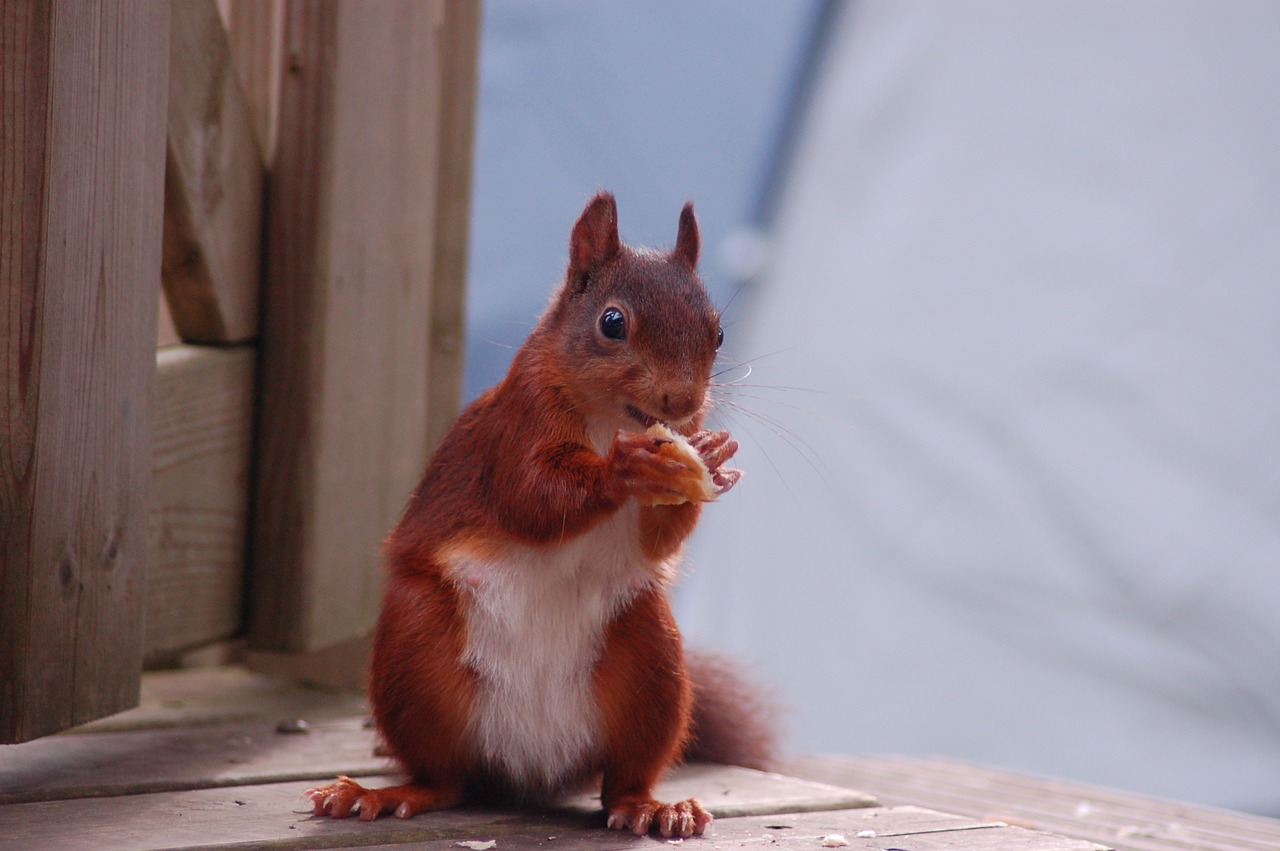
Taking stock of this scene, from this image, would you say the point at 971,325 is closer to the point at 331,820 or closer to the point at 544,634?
the point at 544,634

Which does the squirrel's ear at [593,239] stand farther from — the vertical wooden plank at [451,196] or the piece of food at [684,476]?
the vertical wooden plank at [451,196]

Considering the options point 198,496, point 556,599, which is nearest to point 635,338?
point 556,599

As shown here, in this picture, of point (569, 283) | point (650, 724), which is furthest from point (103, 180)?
point (650, 724)

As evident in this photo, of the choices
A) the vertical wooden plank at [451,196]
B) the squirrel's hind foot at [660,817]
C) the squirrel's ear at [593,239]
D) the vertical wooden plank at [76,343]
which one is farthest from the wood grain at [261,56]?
the squirrel's hind foot at [660,817]

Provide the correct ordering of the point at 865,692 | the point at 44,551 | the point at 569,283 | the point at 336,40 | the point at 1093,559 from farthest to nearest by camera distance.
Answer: the point at 865,692
the point at 1093,559
the point at 336,40
the point at 569,283
the point at 44,551

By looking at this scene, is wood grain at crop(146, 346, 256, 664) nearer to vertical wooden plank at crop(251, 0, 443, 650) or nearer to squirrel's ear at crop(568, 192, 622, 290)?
vertical wooden plank at crop(251, 0, 443, 650)

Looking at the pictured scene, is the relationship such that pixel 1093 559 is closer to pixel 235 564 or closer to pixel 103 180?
pixel 235 564
